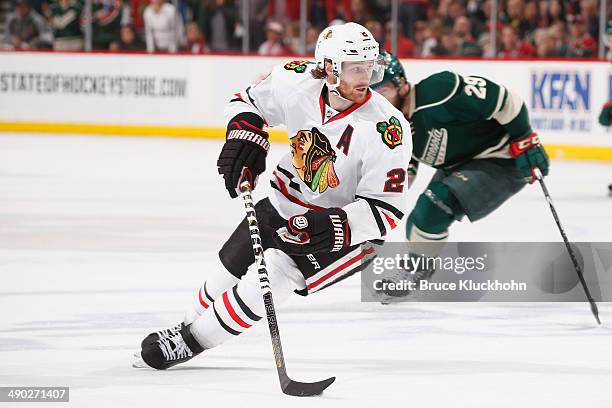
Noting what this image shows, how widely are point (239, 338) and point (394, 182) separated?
99cm

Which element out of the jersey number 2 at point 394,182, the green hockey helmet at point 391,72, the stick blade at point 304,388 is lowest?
the stick blade at point 304,388

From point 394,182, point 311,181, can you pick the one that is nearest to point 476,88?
point 311,181

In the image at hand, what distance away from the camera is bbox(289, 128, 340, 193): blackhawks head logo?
3475mm

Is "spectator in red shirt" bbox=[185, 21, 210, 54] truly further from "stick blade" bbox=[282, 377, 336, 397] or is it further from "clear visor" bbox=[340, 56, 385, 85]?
"stick blade" bbox=[282, 377, 336, 397]

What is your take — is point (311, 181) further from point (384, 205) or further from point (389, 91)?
point (389, 91)

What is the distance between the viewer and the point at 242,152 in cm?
355

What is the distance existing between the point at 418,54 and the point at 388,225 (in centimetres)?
837

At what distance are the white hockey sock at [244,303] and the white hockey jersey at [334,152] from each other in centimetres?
23

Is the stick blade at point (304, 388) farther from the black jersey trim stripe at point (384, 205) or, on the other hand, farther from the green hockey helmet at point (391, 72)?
the green hockey helmet at point (391, 72)

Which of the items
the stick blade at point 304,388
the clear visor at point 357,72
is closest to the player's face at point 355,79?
the clear visor at point 357,72

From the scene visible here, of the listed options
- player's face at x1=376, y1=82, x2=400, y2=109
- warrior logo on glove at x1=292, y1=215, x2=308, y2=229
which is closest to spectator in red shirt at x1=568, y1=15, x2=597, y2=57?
player's face at x1=376, y1=82, x2=400, y2=109

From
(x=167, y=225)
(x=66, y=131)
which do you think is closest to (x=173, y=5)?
(x=66, y=131)

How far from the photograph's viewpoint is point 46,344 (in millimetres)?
3949

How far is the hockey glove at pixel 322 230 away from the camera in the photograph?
10.8 ft
